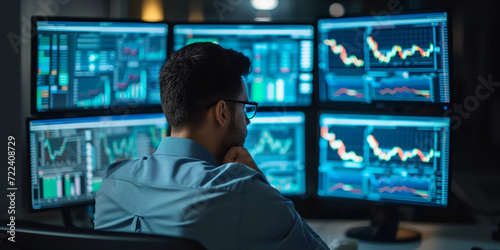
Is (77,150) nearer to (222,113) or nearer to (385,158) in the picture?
(222,113)

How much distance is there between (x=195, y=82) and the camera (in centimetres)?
133

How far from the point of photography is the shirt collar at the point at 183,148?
1296 mm

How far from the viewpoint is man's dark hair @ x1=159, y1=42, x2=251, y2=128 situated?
133cm

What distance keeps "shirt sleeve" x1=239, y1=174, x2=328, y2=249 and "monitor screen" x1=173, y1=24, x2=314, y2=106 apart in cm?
89

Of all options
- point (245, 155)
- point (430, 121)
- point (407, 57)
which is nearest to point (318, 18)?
point (407, 57)

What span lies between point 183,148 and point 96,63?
0.78 m

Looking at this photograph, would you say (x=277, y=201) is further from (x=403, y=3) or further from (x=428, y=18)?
(x=403, y=3)

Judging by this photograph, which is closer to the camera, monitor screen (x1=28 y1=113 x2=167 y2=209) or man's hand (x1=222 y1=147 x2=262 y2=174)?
man's hand (x1=222 y1=147 x2=262 y2=174)

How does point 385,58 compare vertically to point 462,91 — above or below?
above

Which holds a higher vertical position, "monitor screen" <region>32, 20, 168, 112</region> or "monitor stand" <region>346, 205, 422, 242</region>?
"monitor screen" <region>32, 20, 168, 112</region>
